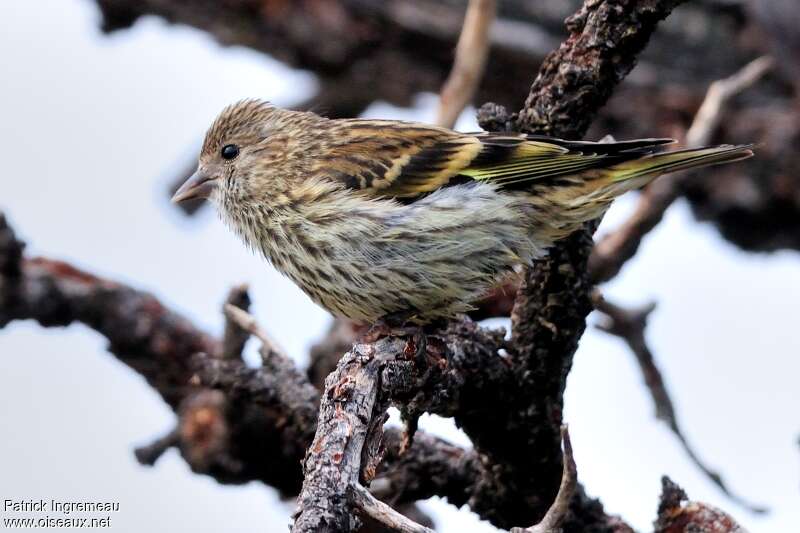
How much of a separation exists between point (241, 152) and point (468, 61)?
3.78ft

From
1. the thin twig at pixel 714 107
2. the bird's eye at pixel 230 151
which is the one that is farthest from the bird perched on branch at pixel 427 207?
the thin twig at pixel 714 107

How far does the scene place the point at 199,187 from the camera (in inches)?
202

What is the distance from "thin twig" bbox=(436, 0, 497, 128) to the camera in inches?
218

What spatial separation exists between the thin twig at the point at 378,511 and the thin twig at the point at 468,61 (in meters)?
3.01

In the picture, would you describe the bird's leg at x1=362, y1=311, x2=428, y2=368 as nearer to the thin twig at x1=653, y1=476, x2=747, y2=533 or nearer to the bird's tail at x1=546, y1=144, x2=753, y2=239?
the bird's tail at x1=546, y1=144, x2=753, y2=239

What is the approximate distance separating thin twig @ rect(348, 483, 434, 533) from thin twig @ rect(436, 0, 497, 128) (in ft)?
9.86

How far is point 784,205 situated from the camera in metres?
6.34

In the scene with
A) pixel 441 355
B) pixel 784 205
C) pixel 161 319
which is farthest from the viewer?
pixel 784 205

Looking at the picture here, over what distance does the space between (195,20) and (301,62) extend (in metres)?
0.58

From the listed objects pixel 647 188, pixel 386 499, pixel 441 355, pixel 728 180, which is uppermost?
pixel 728 180

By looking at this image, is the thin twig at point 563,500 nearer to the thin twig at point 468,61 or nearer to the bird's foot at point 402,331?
the bird's foot at point 402,331

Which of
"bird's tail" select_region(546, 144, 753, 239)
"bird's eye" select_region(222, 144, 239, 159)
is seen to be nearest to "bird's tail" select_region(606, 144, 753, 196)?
"bird's tail" select_region(546, 144, 753, 239)

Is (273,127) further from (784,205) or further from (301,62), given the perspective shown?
(784,205)

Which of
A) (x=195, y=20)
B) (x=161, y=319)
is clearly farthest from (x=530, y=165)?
(x=195, y=20)
